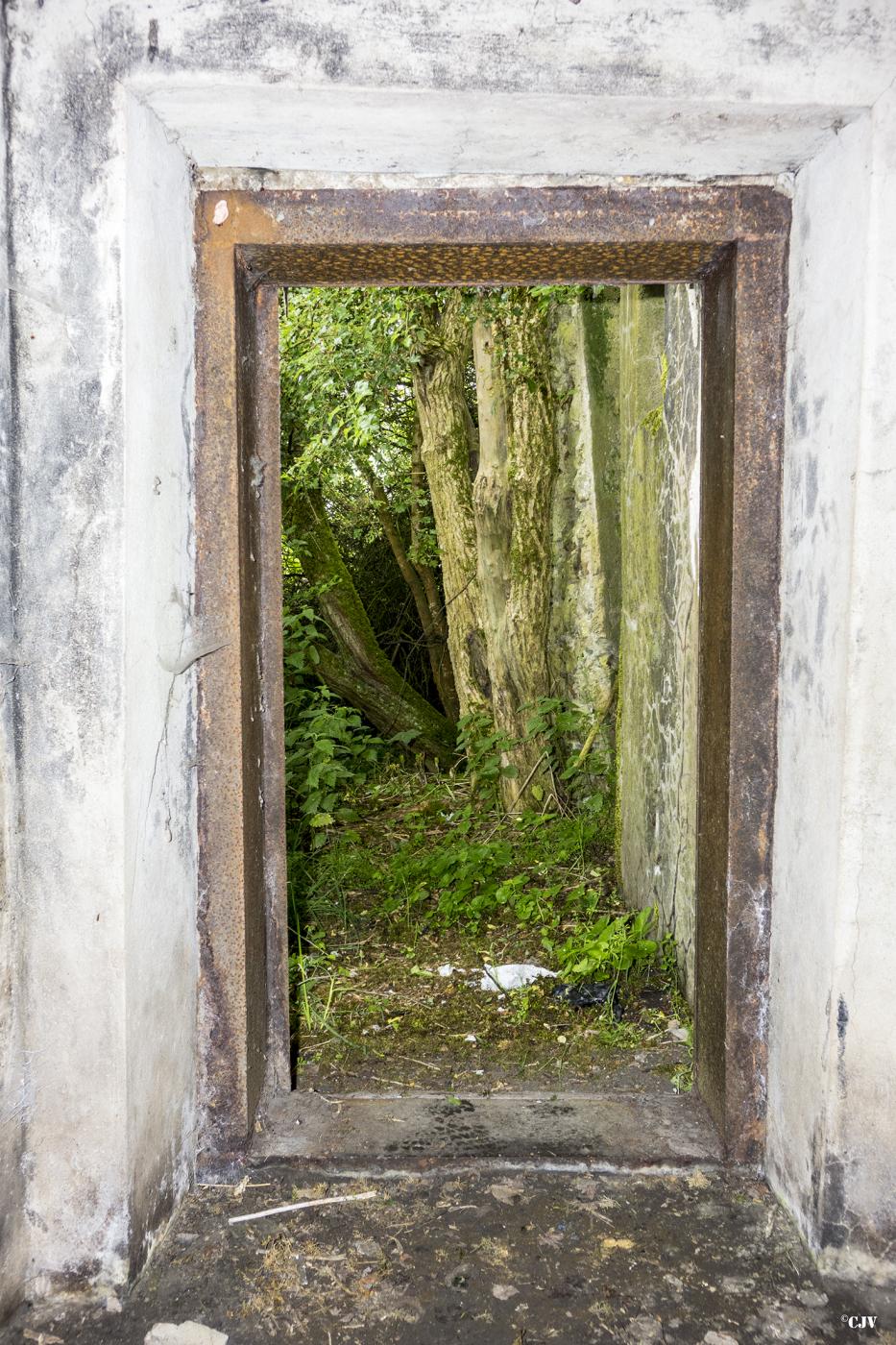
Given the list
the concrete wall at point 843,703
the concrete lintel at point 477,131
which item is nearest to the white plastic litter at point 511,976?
the concrete wall at point 843,703

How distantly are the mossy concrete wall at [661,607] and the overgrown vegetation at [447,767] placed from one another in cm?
30

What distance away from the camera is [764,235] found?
2078 mm

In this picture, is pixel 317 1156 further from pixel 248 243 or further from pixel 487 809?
pixel 487 809

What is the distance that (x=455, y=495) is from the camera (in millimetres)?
6895

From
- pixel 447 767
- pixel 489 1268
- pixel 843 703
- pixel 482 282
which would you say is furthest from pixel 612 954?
pixel 447 767

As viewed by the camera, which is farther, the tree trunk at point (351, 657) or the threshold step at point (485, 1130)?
the tree trunk at point (351, 657)

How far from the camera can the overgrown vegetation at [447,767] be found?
3.25 meters

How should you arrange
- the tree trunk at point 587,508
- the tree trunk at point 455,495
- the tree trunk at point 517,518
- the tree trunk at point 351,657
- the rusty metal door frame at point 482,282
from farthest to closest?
the tree trunk at point 351,657
the tree trunk at point 455,495
the tree trunk at point 517,518
the tree trunk at point 587,508
the rusty metal door frame at point 482,282

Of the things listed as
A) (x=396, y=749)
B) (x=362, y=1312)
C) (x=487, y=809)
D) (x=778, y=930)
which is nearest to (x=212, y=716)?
(x=362, y=1312)

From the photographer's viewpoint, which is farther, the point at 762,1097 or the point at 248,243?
the point at 762,1097

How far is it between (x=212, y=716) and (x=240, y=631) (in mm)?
199

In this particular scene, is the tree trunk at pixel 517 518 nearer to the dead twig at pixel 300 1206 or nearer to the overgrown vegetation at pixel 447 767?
the overgrown vegetation at pixel 447 767

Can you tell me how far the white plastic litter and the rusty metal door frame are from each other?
132 cm

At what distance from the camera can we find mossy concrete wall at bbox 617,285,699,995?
10.3 ft
